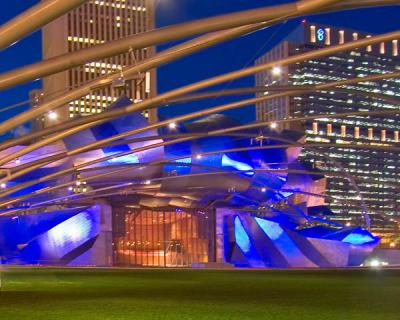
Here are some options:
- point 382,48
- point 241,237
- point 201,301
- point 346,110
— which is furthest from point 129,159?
point 382,48

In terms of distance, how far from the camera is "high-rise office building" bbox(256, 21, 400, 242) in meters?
115

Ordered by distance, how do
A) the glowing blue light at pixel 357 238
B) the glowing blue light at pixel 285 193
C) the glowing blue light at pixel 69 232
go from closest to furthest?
the glowing blue light at pixel 69 232 < the glowing blue light at pixel 357 238 < the glowing blue light at pixel 285 193

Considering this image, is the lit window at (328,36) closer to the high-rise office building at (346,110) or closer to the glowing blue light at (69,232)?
the high-rise office building at (346,110)

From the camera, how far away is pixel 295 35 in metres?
116

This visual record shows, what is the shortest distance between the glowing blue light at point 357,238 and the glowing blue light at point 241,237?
7772 millimetres

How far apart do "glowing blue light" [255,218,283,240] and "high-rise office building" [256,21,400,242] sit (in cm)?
4100

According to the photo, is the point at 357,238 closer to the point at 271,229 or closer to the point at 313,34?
the point at 271,229

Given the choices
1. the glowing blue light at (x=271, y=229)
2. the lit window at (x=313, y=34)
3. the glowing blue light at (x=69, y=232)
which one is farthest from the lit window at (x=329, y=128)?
the glowing blue light at (x=69, y=232)

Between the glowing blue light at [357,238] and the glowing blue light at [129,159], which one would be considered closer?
the glowing blue light at [129,159]

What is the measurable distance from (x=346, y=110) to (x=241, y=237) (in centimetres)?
7858

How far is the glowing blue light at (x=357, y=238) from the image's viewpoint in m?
59.5

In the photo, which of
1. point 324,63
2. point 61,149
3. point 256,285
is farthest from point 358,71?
point 256,285

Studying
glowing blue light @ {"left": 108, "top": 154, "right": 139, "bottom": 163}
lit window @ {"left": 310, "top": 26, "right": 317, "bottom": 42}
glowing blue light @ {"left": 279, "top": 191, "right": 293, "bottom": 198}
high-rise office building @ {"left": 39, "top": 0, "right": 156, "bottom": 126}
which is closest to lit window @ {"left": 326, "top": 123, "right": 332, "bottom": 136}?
lit window @ {"left": 310, "top": 26, "right": 317, "bottom": 42}

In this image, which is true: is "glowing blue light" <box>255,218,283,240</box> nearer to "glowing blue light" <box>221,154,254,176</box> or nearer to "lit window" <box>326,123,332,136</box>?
"glowing blue light" <box>221,154,254,176</box>
